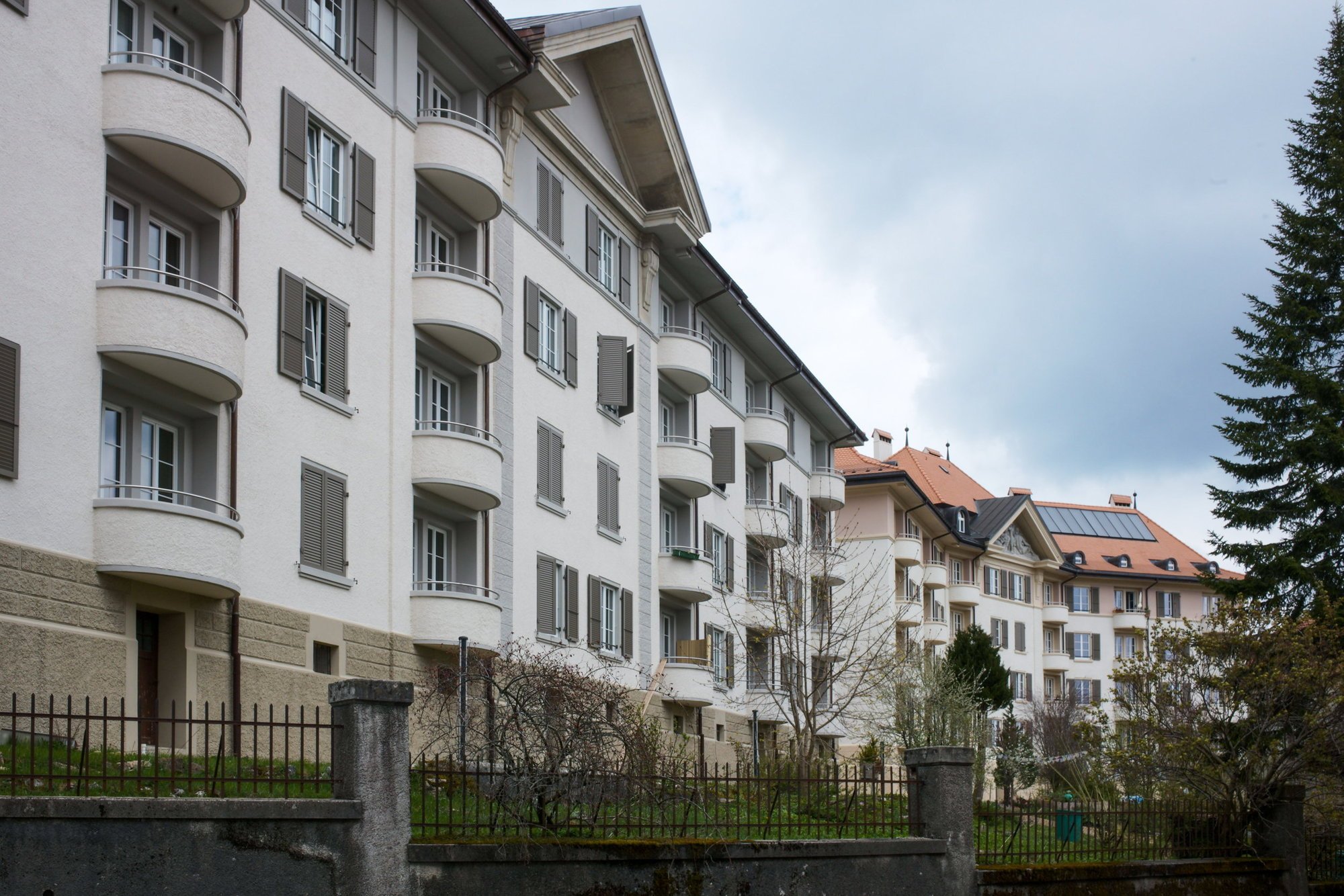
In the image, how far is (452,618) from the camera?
25875mm

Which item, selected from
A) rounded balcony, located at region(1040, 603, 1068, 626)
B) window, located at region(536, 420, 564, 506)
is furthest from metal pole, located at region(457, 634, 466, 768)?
rounded balcony, located at region(1040, 603, 1068, 626)

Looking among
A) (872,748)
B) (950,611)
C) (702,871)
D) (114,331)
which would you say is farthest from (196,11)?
(950,611)

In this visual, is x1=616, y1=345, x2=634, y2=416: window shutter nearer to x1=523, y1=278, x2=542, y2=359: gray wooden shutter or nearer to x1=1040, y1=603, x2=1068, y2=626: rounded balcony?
x1=523, y1=278, x2=542, y2=359: gray wooden shutter

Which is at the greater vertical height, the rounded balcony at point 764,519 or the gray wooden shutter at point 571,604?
the rounded balcony at point 764,519

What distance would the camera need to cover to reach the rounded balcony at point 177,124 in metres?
19.4

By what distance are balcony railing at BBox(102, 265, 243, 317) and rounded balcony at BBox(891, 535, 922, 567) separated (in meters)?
44.2

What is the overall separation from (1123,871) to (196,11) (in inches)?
653

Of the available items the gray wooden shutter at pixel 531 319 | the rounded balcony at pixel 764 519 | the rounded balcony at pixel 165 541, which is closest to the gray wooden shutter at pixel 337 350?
the rounded balcony at pixel 165 541

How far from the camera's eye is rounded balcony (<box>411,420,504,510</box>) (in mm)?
26000

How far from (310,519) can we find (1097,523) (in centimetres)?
8044

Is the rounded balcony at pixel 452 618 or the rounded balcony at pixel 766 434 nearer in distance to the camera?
the rounded balcony at pixel 452 618

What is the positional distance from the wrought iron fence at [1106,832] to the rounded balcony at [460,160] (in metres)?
13.8

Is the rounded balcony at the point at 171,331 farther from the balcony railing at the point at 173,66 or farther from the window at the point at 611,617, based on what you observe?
the window at the point at 611,617

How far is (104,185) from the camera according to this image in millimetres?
19438
